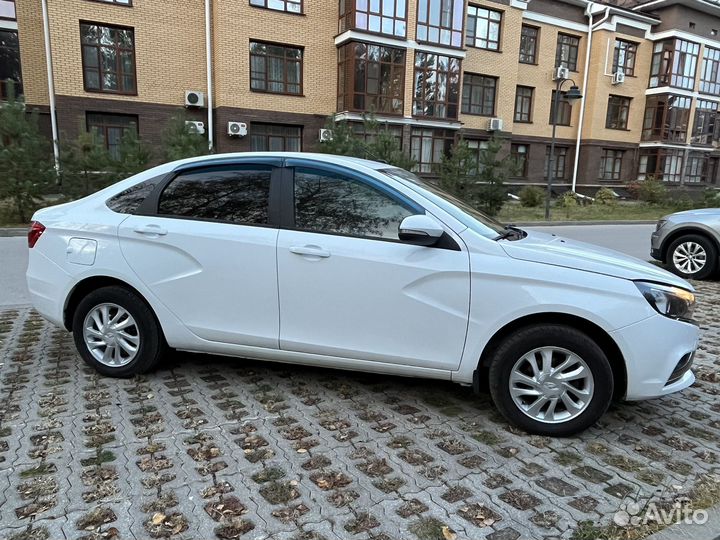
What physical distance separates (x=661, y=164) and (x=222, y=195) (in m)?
37.8

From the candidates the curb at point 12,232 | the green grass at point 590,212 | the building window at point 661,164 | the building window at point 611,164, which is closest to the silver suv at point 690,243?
the green grass at point 590,212

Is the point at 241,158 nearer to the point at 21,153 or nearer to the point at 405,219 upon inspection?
the point at 405,219

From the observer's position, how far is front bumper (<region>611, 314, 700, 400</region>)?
10.2 feet

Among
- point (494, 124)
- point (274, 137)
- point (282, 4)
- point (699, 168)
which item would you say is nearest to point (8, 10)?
point (282, 4)

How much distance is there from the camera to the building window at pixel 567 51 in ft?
103

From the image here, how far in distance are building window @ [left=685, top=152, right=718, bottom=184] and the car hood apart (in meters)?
39.6

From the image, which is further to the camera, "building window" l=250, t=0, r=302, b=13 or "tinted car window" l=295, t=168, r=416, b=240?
"building window" l=250, t=0, r=302, b=13

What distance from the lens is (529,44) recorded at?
30250 mm

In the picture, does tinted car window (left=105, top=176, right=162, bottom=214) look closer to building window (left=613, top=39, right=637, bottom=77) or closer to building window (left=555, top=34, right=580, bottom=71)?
building window (left=555, top=34, right=580, bottom=71)

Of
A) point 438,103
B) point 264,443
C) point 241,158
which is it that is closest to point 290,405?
point 264,443

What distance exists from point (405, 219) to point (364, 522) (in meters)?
1.71

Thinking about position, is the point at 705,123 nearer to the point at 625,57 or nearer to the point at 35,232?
the point at 625,57

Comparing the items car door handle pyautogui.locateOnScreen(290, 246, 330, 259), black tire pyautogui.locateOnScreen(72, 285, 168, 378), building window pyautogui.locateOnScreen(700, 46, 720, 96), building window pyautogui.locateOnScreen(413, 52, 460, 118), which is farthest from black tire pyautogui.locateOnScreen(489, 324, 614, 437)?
building window pyautogui.locateOnScreen(700, 46, 720, 96)

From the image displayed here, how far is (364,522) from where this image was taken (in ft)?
8.13
